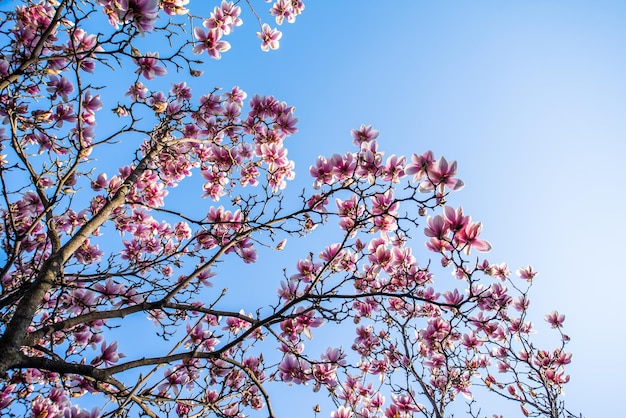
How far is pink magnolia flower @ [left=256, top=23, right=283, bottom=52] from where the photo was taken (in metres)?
Answer: 4.12

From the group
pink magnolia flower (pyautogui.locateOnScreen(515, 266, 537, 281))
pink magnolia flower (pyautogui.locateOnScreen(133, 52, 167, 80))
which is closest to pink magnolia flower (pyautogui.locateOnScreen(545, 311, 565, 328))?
pink magnolia flower (pyautogui.locateOnScreen(515, 266, 537, 281))

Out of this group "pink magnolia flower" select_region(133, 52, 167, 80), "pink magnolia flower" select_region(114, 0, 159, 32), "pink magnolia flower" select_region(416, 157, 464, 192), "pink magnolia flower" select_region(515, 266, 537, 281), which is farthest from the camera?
"pink magnolia flower" select_region(515, 266, 537, 281)

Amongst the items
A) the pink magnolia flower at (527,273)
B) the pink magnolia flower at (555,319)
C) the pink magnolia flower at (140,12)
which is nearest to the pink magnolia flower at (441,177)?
the pink magnolia flower at (140,12)

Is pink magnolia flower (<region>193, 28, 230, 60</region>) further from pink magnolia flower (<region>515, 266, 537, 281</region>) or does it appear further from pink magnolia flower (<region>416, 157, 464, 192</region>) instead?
pink magnolia flower (<region>515, 266, 537, 281</region>)

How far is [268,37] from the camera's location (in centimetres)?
415

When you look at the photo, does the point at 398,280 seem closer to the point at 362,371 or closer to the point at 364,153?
the point at 364,153

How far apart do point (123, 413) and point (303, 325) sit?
4.91ft

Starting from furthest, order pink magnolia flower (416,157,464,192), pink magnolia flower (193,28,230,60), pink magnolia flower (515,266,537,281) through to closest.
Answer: pink magnolia flower (515,266,537,281) < pink magnolia flower (193,28,230,60) < pink magnolia flower (416,157,464,192)

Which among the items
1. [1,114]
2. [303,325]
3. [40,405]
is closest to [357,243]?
[303,325]

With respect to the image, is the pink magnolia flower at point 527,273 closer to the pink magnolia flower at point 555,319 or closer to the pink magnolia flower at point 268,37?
the pink magnolia flower at point 555,319

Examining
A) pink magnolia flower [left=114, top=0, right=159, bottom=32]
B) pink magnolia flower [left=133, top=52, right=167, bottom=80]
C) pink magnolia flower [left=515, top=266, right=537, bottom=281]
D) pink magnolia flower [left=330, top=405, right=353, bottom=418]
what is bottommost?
pink magnolia flower [left=330, top=405, right=353, bottom=418]

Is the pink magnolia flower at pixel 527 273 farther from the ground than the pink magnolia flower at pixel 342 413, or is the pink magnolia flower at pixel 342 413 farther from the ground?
the pink magnolia flower at pixel 527 273

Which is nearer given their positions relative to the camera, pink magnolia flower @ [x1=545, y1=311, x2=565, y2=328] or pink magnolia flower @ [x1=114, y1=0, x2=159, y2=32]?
pink magnolia flower @ [x1=114, y1=0, x2=159, y2=32]

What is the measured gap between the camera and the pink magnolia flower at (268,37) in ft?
13.5
